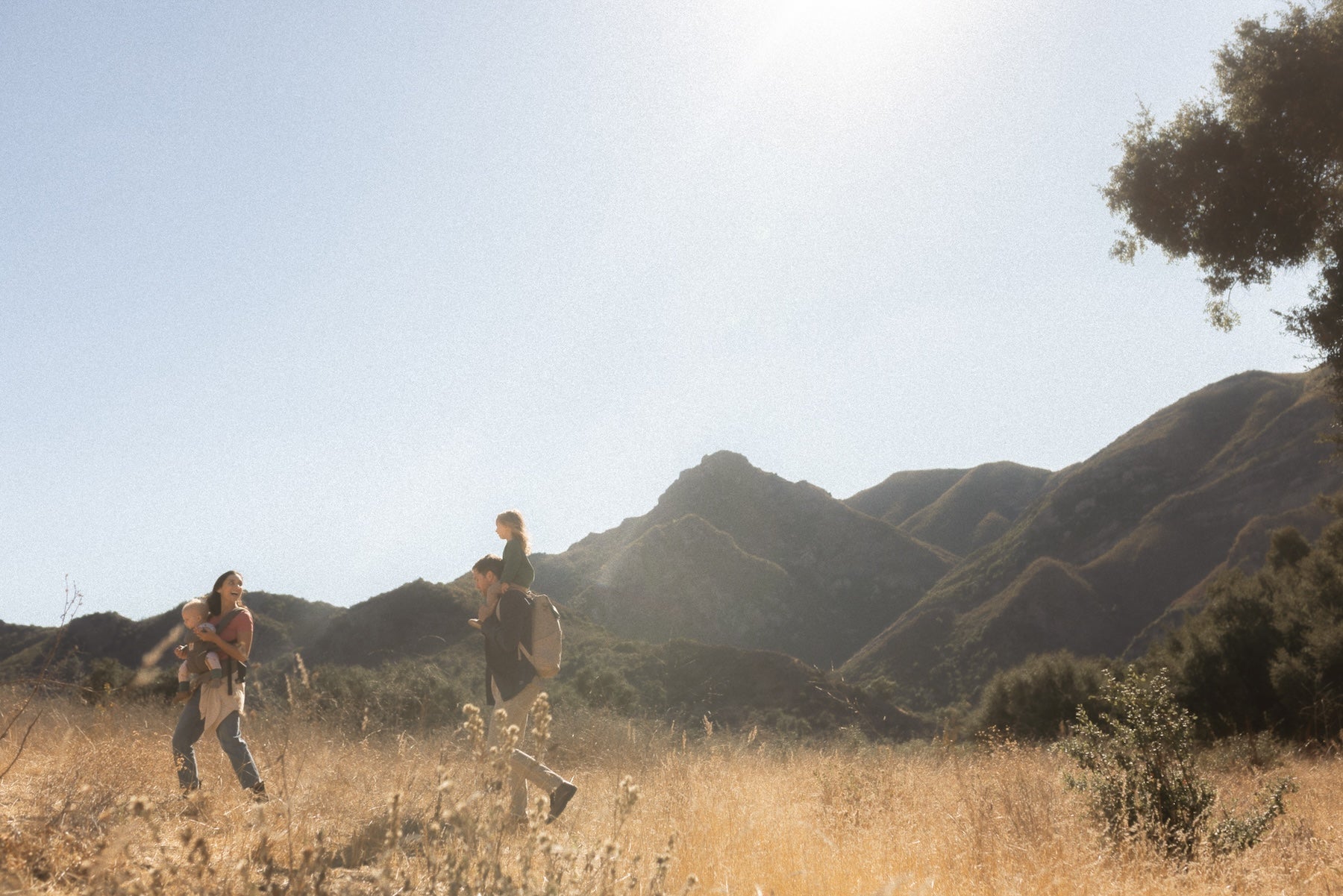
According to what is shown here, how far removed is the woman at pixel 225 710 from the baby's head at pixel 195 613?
0.08m

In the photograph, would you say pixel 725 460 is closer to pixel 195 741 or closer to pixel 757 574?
pixel 757 574

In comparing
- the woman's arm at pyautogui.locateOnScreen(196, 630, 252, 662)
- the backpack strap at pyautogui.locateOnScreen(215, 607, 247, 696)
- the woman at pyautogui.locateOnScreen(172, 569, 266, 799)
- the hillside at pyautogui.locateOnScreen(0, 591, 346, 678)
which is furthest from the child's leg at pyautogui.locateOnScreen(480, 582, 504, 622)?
the hillside at pyautogui.locateOnScreen(0, 591, 346, 678)

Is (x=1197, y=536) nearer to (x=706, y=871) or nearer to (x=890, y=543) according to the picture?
(x=890, y=543)

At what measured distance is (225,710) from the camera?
4.97m

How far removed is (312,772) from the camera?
5621 millimetres

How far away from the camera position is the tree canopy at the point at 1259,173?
35.7 feet

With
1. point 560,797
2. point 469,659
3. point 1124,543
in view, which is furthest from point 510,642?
point 1124,543

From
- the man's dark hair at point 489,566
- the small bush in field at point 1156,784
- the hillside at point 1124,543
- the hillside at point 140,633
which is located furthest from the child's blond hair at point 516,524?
the hillside at point 1124,543

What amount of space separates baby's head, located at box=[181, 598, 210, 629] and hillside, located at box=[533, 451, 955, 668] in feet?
184

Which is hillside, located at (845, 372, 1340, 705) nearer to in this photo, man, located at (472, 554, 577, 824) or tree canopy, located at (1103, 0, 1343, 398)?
tree canopy, located at (1103, 0, 1343, 398)

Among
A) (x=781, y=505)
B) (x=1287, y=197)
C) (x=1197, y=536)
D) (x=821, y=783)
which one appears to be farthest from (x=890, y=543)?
(x=821, y=783)

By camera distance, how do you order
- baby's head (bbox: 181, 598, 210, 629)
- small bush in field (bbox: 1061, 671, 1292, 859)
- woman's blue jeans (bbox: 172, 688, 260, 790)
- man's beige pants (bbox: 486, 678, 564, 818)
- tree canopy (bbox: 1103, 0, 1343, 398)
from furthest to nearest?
tree canopy (bbox: 1103, 0, 1343, 398) → baby's head (bbox: 181, 598, 210, 629) → woman's blue jeans (bbox: 172, 688, 260, 790) → small bush in field (bbox: 1061, 671, 1292, 859) → man's beige pants (bbox: 486, 678, 564, 818)

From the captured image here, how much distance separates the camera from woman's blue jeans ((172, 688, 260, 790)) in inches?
189

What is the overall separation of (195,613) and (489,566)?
210 centimetres
